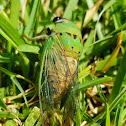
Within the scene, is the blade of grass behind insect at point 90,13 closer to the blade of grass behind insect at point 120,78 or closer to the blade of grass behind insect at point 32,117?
the blade of grass behind insect at point 120,78

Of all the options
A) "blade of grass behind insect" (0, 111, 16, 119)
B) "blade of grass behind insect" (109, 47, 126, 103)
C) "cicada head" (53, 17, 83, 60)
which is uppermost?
"cicada head" (53, 17, 83, 60)

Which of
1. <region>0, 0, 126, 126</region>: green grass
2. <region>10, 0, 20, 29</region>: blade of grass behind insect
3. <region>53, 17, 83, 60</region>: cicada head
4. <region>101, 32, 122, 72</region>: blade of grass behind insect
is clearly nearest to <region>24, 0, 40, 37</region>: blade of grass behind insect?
<region>0, 0, 126, 126</region>: green grass

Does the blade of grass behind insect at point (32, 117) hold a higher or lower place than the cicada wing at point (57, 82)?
lower

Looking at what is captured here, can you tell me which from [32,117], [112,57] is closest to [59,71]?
[32,117]

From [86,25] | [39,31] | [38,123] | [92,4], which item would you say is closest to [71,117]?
[38,123]

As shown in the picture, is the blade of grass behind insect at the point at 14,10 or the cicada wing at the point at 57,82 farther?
the blade of grass behind insect at the point at 14,10

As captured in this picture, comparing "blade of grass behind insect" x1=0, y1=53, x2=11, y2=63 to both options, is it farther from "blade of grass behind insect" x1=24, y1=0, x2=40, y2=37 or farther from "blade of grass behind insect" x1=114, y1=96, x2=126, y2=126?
"blade of grass behind insect" x1=114, y1=96, x2=126, y2=126

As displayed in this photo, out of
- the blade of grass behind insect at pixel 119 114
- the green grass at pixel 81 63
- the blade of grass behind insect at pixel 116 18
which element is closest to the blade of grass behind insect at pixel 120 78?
the green grass at pixel 81 63
